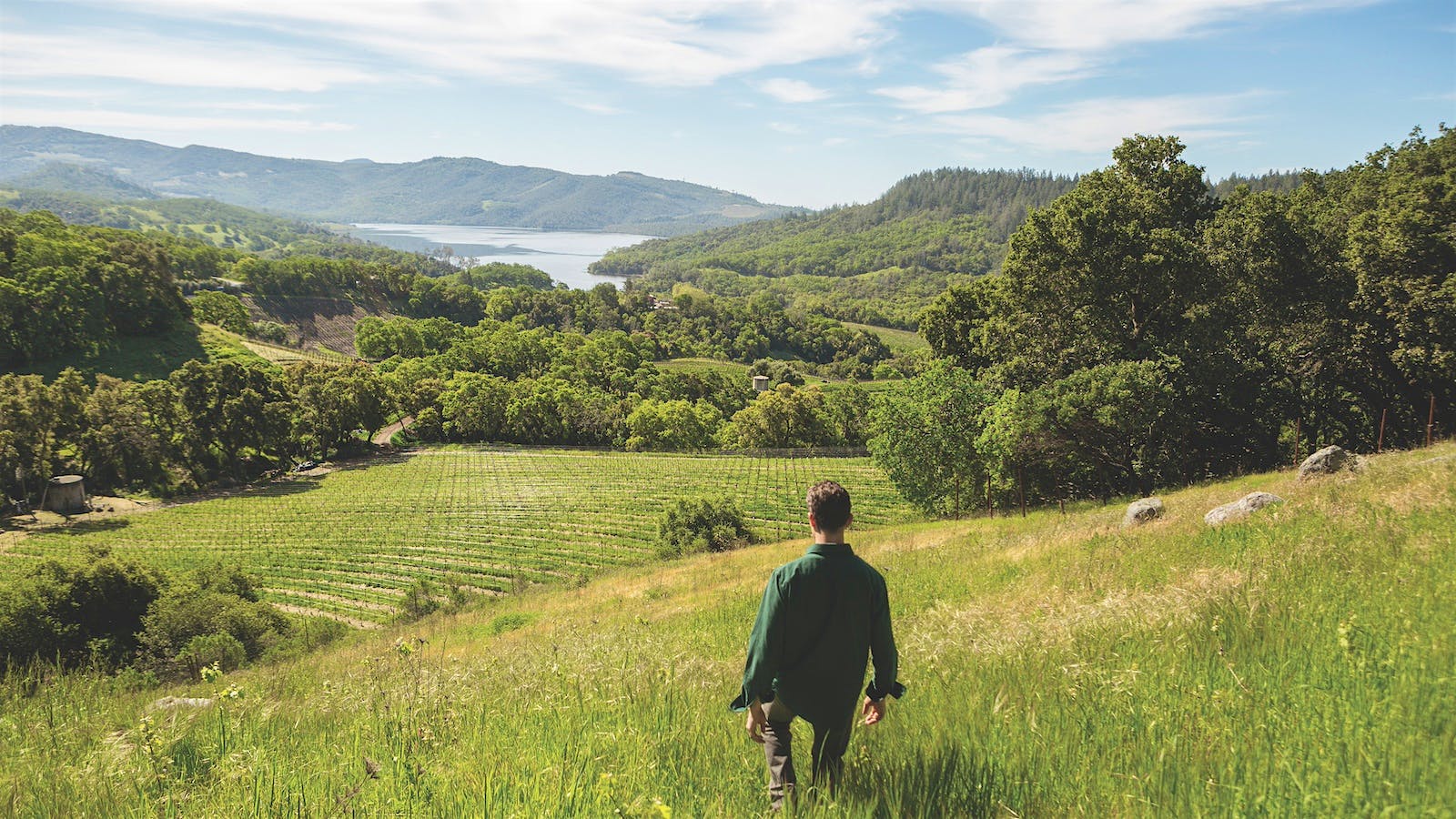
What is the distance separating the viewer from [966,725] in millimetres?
3846

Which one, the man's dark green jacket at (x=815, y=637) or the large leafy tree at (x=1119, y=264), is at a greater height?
the large leafy tree at (x=1119, y=264)

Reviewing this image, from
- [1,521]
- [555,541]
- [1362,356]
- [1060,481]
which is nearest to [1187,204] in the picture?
[1362,356]

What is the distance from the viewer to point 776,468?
73.1m

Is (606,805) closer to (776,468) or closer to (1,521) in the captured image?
(776,468)

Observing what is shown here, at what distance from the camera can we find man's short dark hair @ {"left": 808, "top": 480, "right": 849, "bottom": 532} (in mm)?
3730

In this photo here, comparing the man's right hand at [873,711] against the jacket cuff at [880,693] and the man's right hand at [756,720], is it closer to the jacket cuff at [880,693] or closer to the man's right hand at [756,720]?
the jacket cuff at [880,693]

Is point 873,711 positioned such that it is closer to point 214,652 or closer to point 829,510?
point 829,510

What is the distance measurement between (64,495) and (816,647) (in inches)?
3031

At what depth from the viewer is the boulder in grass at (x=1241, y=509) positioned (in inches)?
452

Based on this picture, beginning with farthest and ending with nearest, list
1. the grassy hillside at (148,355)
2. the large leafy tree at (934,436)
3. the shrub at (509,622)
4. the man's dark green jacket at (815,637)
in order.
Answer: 1. the grassy hillside at (148,355)
2. the large leafy tree at (934,436)
3. the shrub at (509,622)
4. the man's dark green jacket at (815,637)

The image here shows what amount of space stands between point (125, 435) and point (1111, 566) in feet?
267

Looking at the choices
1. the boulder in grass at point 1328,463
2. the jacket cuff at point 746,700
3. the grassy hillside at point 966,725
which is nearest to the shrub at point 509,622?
the grassy hillside at point 966,725

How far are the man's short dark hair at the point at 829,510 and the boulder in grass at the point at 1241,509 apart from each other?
10445 millimetres

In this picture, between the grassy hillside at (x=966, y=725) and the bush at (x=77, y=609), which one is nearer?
the grassy hillside at (x=966, y=725)
